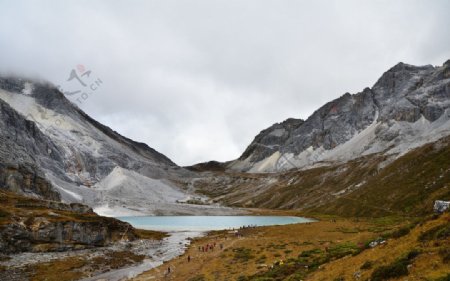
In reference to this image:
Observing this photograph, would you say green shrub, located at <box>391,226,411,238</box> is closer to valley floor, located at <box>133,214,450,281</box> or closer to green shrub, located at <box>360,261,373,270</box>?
valley floor, located at <box>133,214,450,281</box>

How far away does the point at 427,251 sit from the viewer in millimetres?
23281

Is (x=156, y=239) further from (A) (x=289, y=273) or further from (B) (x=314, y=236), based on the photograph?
(A) (x=289, y=273)

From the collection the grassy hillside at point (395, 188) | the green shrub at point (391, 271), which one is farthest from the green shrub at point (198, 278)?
the grassy hillside at point (395, 188)

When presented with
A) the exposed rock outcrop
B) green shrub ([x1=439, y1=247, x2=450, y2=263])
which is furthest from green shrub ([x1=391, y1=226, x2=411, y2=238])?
the exposed rock outcrop

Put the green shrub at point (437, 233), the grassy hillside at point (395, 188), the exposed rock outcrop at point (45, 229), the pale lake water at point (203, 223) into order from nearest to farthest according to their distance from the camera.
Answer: the green shrub at point (437, 233)
the exposed rock outcrop at point (45, 229)
the grassy hillside at point (395, 188)
the pale lake water at point (203, 223)

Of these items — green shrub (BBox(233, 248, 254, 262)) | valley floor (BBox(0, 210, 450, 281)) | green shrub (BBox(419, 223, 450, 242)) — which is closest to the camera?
valley floor (BBox(0, 210, 450, 281))

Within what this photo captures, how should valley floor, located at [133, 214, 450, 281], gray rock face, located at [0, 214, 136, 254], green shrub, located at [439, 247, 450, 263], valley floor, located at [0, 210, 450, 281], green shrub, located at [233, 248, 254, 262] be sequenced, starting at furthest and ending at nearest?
1. gray rock face, located at [0, 214, 136, 254]
2. green shrub, located at [233, 248, 254, 262]
3. valley floor, located at [0, 210, 450, 281]
4. valley floor, located at [133, 214, 450, 281]
5. green shrub, located at [439, 247, 450, 263]

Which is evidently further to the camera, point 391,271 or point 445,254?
point 391,271

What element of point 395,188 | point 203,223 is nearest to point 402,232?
point 395,188

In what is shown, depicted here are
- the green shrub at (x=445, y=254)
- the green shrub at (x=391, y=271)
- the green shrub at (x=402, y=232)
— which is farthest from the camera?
the green shrub at (x=402, y=232)

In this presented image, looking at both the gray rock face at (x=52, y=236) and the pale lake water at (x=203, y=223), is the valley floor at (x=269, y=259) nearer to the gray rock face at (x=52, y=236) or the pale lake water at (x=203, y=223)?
the gray rock face at (x=52, y=236)

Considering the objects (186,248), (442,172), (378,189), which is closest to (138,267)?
(186,248)

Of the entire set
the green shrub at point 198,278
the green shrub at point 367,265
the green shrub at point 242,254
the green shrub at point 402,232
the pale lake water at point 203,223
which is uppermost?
the pale lake water at point 203,223

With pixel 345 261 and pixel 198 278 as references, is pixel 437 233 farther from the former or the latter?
pixel 198 278
